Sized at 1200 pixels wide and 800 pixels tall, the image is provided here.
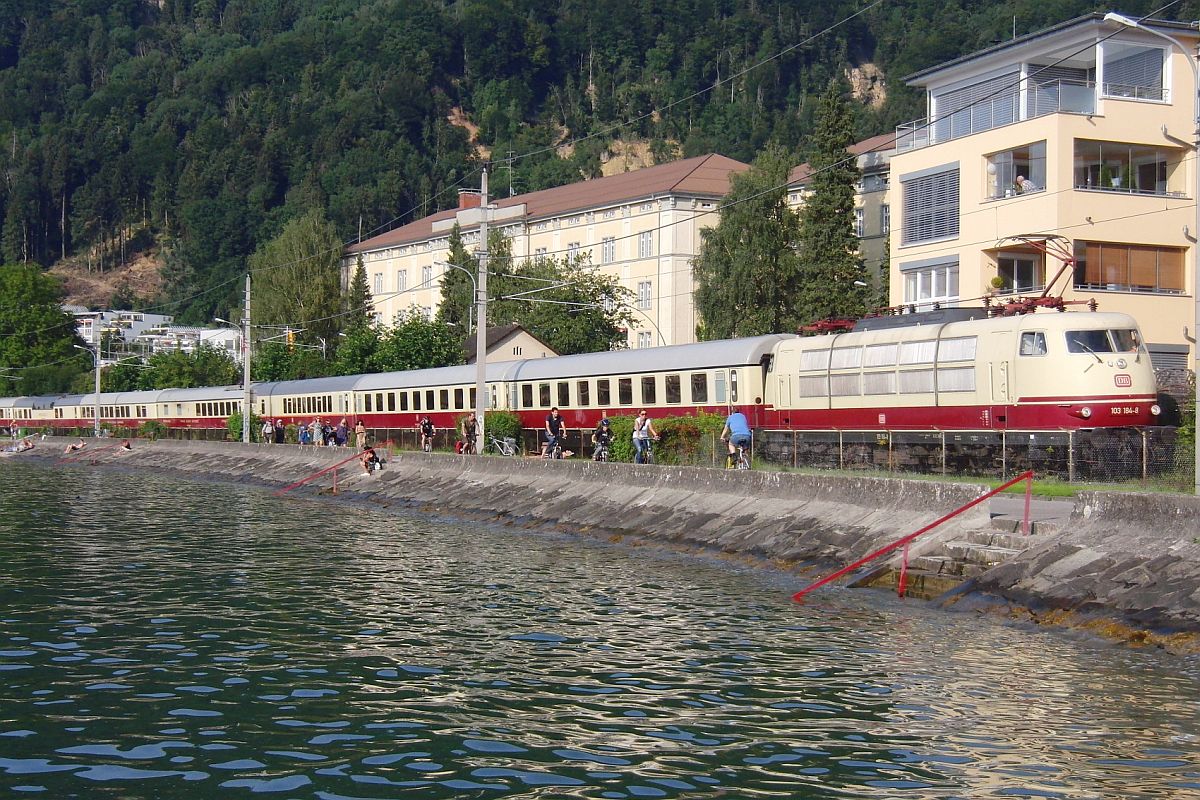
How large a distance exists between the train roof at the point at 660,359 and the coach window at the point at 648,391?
316 mm

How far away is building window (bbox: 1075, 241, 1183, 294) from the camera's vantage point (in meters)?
47.1

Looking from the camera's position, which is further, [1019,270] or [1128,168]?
[1019,270]

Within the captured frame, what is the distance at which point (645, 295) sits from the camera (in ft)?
327

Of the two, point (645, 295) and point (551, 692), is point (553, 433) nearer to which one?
point (551, 692)

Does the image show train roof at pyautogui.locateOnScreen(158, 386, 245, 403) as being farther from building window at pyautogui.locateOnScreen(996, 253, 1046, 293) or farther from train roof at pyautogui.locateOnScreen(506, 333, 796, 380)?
building window at pyautogui.locateOnScreen(996, 253, 1046, 293)

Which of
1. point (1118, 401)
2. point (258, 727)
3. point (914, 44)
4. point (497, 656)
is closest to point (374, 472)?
point (1118, 401)

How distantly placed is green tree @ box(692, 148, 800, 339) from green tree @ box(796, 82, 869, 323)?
2478 millimetres

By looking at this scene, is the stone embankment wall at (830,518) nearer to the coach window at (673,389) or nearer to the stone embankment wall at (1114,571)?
the stone embankment wall at (1114,571)

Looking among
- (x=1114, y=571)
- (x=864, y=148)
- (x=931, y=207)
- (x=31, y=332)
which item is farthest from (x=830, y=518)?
(x=31, y=332)

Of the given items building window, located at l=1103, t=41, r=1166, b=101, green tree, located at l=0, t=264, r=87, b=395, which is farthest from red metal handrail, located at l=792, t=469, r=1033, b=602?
green tree, located at l=0, t=264, r=87, b=395

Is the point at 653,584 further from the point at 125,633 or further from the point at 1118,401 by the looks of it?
the point at 1118,401

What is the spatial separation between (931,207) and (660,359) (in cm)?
1622

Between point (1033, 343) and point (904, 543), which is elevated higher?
point (1033, 343)

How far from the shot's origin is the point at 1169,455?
1009 inches
